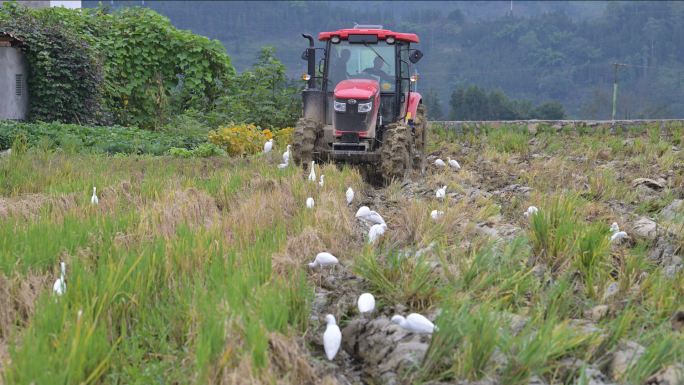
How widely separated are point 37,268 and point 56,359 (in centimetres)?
129

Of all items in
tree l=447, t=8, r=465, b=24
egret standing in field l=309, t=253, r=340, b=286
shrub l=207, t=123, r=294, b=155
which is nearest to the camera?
egret standing in field l=309, t=253, r=340, b=286

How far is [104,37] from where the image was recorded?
15.2m

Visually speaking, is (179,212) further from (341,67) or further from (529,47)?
(529,47)

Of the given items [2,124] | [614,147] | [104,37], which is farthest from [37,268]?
[104,37]

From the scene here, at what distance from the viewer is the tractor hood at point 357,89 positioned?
23.1 feet

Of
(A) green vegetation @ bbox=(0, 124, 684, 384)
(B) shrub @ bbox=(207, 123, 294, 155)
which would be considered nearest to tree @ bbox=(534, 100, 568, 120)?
(B) shrub @ bbox=(207, 123, 294, 155)

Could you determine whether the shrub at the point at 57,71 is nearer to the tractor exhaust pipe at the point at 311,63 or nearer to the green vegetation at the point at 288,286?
the tractor exhaust pipe at the point at 311,63

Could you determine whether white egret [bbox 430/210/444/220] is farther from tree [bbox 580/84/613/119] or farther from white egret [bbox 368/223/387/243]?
tree [bbox 580/84/613/119]

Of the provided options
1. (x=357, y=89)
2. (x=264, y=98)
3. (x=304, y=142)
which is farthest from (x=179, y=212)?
(x=264, y=98)

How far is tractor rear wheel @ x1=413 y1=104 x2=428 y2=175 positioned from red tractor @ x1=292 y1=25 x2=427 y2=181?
0.07 feet

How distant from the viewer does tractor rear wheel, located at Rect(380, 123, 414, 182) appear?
6809 mm

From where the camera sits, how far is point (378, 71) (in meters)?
7.95

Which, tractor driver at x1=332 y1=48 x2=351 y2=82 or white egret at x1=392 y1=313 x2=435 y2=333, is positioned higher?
tractor driver at x1=332 y1=48 x2=351 y2=82

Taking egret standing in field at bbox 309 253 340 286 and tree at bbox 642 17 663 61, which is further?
tree at bbox 642 17 663 61
